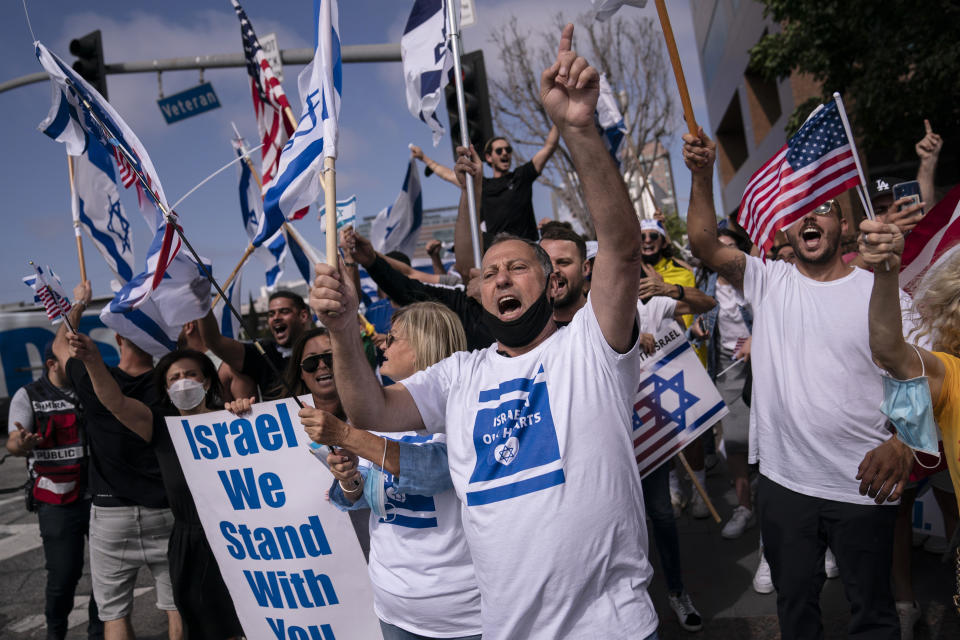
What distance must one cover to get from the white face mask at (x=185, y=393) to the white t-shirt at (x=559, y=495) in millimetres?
2257

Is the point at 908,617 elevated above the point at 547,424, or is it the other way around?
the point at 547,424

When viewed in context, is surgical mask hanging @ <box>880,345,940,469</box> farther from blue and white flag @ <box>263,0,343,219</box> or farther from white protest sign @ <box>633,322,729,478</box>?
blue and white flag @ <box>263,0,343,219</box>

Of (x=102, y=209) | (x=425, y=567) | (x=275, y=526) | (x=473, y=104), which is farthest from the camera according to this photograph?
(x=473, y=104)

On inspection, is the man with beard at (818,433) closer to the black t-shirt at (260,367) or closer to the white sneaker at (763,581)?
the white sneaker at (763,581)

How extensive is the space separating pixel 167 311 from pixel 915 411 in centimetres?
362

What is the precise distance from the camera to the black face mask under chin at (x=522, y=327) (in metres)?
2.25

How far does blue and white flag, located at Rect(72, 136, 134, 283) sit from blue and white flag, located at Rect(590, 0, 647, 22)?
3.36 metres

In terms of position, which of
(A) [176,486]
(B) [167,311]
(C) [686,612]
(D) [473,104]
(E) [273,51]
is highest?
(E) [273,51]

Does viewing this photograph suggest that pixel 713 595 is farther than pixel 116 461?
Yes

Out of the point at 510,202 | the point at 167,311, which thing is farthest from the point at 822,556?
the point at 510,202

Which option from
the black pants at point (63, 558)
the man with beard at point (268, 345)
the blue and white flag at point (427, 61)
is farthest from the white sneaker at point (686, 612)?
the blue and white flag at point (427, 61)

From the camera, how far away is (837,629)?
3.77m

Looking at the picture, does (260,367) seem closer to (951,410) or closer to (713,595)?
(713,595)

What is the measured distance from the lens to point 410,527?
260 centimetres
